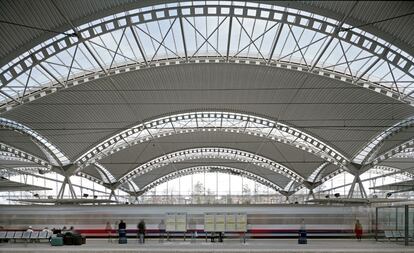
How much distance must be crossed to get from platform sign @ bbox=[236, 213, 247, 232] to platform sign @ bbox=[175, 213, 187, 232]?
3.89m

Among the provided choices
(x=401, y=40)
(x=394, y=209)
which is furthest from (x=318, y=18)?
(x=394, y=209)

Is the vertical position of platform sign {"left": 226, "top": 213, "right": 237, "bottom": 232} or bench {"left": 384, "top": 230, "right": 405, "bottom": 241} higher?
platform sign {"left": 226, "top": 213, "right": 237, "bottom": 232}

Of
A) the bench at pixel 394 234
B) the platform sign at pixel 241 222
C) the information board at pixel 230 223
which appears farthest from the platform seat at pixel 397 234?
the information board at pixel 230 223

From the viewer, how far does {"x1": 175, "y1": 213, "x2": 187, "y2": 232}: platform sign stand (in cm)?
3888

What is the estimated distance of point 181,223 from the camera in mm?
38938

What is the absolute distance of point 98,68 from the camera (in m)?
48.5

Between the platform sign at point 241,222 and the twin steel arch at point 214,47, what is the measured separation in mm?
13092

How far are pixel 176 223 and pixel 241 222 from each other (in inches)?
191

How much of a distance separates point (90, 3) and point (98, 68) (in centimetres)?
1366

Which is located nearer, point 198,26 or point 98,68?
point 198,26

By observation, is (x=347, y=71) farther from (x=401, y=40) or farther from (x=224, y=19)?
(x=224, y=19)

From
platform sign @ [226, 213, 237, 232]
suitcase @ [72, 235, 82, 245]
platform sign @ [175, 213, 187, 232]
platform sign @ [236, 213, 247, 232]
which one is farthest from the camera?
platform sign @ [175, 213, 187, 232]

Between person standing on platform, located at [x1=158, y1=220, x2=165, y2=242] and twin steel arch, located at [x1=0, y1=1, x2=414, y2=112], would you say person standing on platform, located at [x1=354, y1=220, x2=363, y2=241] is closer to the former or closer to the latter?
twin steel arch, located at [x1=0, y1=1, x2=414, y2=112]

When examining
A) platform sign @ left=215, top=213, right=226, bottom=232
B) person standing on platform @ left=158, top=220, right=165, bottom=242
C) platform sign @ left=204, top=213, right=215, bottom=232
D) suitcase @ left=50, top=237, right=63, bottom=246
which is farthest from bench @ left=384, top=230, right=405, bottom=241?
suitcase @ left=50, top=237, right=63, bottom=246
